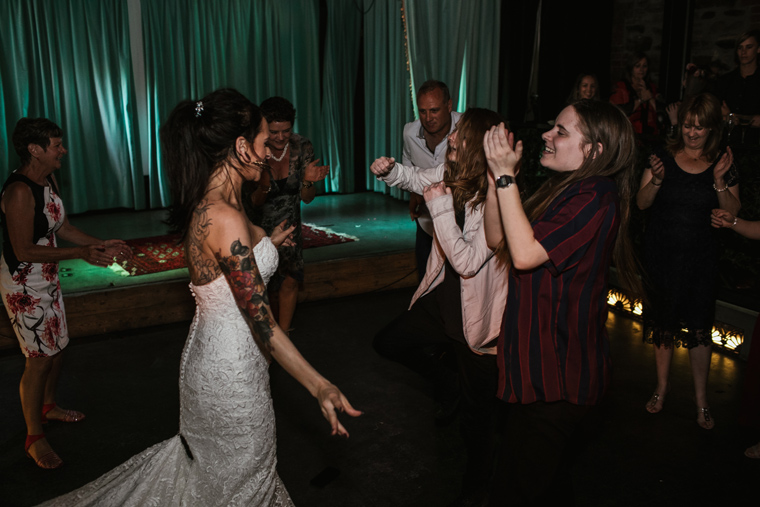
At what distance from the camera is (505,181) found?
182 centimetres

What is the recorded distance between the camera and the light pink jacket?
2.35 metres

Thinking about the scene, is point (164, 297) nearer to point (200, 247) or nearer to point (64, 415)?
point (64, 415)

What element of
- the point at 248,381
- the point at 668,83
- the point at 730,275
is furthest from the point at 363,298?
the point at 668,83

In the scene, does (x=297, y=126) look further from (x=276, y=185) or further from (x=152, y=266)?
(x=276, y=185)

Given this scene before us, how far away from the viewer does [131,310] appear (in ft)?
15.1

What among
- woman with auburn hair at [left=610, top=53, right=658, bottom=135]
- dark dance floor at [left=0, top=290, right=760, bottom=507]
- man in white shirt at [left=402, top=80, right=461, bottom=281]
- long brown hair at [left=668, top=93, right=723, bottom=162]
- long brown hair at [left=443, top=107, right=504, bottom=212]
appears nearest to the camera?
long brown hair at [left=443, top=107, right=504, bottom=212]

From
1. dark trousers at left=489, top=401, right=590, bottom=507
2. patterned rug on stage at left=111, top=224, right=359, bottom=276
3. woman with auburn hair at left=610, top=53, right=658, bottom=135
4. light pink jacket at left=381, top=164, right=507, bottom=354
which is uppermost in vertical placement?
A: woman with auburn hair at left=610, top=53, right=658, bottom=135

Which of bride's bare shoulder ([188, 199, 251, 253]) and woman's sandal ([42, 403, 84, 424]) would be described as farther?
woman's sandal ([42, 403, 84, 424])

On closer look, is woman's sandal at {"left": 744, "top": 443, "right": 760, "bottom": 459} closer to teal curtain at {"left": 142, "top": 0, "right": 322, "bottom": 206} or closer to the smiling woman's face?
the smiling woman's face

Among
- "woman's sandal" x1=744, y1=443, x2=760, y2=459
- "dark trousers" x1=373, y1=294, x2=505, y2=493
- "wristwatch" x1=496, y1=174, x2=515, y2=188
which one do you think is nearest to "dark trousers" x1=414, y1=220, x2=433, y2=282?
"dark trousers" x1=373, y1=294, x2=505, y2=493

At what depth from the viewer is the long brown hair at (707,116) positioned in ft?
10.2

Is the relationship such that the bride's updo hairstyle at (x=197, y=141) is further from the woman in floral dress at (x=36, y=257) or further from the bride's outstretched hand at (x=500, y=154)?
the woman in floral dress at (x=36, y=257)

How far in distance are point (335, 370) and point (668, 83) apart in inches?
208

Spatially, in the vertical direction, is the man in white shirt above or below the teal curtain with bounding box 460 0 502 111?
below
